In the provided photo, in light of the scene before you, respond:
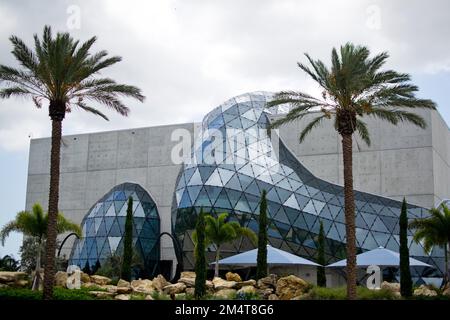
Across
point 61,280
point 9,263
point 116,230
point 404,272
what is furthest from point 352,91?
point 9,263

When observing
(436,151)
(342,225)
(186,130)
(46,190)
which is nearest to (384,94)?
(342,225)

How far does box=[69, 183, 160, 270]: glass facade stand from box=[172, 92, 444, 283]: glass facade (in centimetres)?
692

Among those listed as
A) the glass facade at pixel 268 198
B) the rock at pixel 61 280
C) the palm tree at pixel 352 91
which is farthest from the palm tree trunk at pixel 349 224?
the glass facade at pixel 268 198

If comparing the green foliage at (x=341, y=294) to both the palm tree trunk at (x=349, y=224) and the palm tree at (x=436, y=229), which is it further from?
the palm tree at (x=436, y=229)

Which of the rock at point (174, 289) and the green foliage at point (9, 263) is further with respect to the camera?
the green foliage at point (9, 263)

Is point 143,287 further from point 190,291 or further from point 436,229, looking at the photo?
point 436,229

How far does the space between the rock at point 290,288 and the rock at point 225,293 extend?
7.00 feet

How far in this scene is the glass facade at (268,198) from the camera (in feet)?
139

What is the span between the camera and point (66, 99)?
25719 mm

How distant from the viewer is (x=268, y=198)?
43.6 meters

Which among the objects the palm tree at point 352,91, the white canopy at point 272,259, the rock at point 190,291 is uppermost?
the palm tree at point 352,91

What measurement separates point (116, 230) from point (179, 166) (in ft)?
48.2

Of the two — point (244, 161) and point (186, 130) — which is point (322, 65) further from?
point (186, 130)

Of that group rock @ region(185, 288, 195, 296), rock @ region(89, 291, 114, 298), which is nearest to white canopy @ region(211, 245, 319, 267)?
rock @ region(185, 288, 195, 296)
